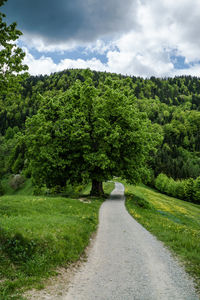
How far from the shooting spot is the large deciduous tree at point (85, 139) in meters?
30.8

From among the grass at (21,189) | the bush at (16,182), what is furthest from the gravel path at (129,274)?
the bush at (16,182)

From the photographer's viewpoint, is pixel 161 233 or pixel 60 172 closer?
pixel 161 233

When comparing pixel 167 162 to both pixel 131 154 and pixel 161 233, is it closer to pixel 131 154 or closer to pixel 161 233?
pixel 131 154

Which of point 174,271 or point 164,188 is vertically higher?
point 174,271

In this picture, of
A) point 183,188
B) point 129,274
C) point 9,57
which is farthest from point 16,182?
point 129,274

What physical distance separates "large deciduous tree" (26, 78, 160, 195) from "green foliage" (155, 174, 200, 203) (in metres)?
70.6

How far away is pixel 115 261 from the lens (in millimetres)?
10422

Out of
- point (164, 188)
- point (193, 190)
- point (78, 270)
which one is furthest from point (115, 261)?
point (164, 188)

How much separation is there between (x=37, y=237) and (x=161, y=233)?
9.17 meters

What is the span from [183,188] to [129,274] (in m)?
99.4

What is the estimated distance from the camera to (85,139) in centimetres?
3134

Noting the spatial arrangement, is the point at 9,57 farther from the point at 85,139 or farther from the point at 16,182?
the point at 16,182

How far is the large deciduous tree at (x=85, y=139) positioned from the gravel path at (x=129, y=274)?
17530 millimetres

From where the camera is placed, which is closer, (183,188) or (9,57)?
(9,57)
